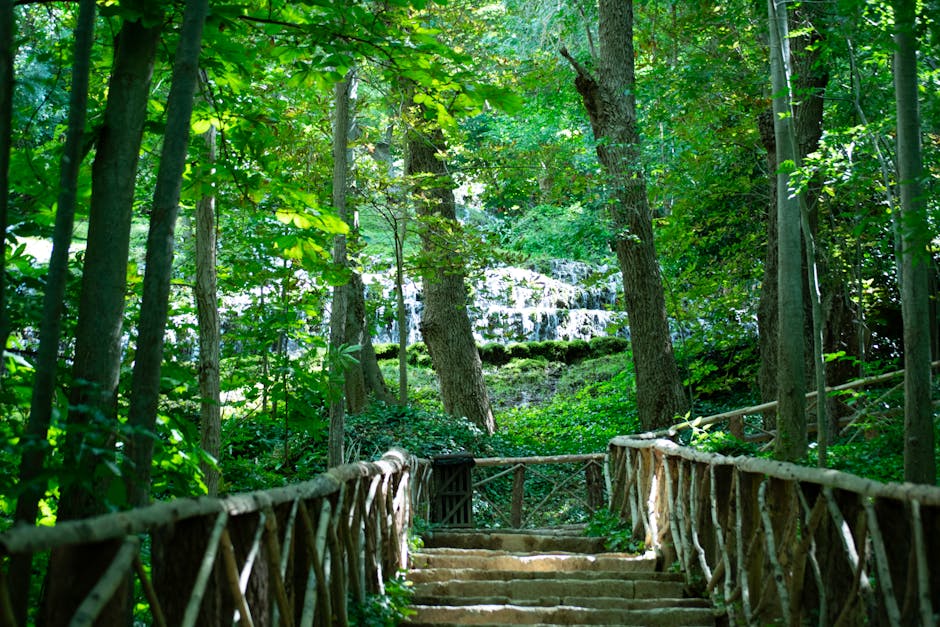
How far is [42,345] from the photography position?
2.79m

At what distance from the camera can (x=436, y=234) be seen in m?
11.5

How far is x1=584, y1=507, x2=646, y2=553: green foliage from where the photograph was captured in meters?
7.41

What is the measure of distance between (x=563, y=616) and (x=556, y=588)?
0.80 meters

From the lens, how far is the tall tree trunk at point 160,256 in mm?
3068

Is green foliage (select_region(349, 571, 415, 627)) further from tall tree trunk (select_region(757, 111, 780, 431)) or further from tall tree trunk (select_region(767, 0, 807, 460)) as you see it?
tall tree trunk (select_region(757, 111, 780, 431))

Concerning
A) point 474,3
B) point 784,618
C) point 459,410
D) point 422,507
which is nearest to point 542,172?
point 474,3

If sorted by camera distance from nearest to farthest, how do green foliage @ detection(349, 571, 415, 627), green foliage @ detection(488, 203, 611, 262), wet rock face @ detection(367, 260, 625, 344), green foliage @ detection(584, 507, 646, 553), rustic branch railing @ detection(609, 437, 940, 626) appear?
rustic branch railing @ detection(609, 437, 940, 626)
green foliage @ detection(349, 571, 415, 627)
green foliage @ detection(584, 507, 646, 553)
green foliage @ detection(488, 203, 611, 262)
wet rock face @ detection(367, 260, 625, 344)

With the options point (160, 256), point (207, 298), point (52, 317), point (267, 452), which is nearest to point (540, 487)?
point (267, 452)

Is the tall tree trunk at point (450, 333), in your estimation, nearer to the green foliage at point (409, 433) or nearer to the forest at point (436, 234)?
the forest at point (436, 234)

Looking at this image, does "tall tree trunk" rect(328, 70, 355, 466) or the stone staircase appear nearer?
the stone staircase

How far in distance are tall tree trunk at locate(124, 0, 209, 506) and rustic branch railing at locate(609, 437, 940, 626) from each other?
2.68 meters

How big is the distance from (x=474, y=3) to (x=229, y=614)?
12.0 metres

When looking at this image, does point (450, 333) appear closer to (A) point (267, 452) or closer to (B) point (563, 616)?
(A) point (267, 452)

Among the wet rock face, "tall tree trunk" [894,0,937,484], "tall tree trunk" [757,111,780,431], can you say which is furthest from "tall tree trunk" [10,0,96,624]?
the wet rock face
